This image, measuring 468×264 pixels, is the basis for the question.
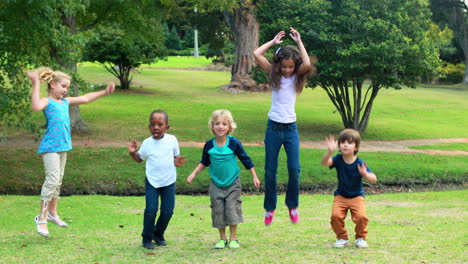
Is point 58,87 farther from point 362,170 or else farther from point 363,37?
point 363,37

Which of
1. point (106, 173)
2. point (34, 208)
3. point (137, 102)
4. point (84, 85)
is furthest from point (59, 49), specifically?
point (137, 102)

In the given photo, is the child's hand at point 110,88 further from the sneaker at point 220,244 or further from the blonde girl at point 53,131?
the sneaker at point 220,244

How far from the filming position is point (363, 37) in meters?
21.4

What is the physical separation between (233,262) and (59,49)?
10.8m

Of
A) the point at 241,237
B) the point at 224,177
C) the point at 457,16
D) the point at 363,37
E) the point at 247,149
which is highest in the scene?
the point at 457,16

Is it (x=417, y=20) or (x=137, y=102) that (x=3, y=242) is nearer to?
(x=417, y=20)

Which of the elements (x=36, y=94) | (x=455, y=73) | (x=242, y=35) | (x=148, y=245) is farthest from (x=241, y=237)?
(x=455, y=73)

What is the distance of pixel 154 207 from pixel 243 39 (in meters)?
31.4

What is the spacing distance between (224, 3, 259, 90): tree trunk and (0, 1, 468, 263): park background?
2.67 m

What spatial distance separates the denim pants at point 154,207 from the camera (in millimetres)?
6809

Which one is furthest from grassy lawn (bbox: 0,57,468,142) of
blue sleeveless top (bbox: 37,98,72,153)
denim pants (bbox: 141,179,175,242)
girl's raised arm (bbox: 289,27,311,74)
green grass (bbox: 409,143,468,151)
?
denim pants (bbox: 141,179,175,242)

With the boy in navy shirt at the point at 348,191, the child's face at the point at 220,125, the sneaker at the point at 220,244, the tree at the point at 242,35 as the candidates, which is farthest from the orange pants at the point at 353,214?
the tree at the point at 242,35

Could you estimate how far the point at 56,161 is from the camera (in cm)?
719

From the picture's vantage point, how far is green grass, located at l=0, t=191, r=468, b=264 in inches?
253
